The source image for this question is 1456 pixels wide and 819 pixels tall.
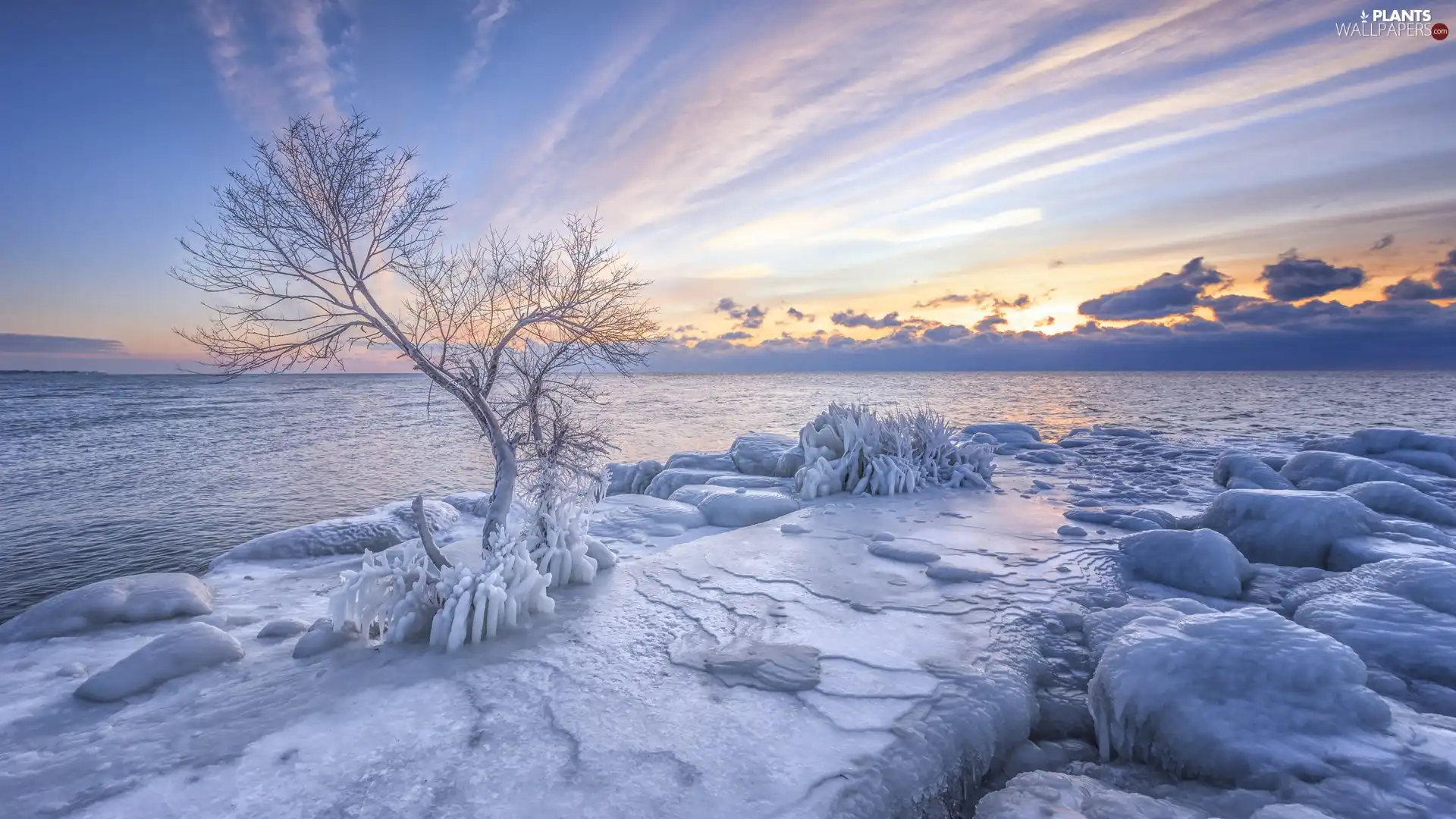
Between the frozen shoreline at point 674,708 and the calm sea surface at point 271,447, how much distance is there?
2.33m

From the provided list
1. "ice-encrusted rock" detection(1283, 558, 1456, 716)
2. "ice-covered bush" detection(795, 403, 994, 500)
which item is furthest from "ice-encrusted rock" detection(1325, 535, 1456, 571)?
"ice-covered bush" detection(795, 403, 994, 500)

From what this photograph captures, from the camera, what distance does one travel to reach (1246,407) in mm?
26469

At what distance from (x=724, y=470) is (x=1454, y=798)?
9.67 m

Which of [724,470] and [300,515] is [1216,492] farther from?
[300,515]

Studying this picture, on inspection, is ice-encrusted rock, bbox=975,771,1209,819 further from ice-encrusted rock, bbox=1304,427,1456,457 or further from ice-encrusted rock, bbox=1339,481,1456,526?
ice-encrusted rock, bbox=1304,427,1456,457

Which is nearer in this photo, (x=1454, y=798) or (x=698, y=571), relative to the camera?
(x=1454, y=798)

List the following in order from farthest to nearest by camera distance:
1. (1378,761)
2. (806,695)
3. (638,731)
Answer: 1. (806,695)
2. (638,731)
3. (1378,761)

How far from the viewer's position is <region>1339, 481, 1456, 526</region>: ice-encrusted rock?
6.01 m

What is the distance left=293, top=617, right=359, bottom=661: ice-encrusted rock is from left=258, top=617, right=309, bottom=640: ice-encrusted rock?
1.20ft

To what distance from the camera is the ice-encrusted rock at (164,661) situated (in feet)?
11.3

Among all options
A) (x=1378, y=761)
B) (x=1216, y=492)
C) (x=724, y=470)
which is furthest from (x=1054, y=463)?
(x=1378, y=761)

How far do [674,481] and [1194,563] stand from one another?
721 cm

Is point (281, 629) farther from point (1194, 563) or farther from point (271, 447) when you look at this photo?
point (271, 447)

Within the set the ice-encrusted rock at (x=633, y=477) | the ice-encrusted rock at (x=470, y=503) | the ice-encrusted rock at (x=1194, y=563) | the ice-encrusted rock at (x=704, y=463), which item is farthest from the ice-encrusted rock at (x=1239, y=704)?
the ice-encrusted rock at (x=633, y=477)
